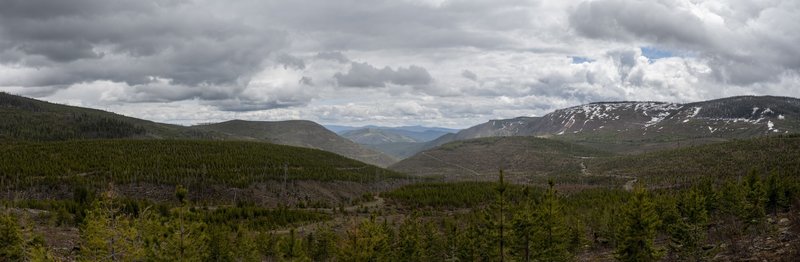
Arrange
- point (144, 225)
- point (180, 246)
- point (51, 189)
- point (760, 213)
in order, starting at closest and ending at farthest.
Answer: point (180, 246) < point (144, 225) < point (760, 213) < point (51, 189)

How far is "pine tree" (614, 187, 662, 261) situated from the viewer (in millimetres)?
38250

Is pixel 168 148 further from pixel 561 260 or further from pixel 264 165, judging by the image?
pixel 561 260

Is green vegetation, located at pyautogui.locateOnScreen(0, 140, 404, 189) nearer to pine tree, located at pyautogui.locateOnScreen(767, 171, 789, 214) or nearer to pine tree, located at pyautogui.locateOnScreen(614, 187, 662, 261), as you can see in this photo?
pine tree, located at pyautogui.locateOnScreen(767, 171, 789, 214)

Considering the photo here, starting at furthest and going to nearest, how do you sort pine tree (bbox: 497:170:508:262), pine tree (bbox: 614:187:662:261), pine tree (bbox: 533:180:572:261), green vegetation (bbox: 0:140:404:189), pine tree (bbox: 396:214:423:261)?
green vegetation (bbox: 0:140:404:189)
pine tree (bbox: 396:214:423:261)
pine tree (bbox: 533:180:572:261)
pine tree (bbox: 614:187:662:261)
pine tree (bbox: 497:170:508:262)

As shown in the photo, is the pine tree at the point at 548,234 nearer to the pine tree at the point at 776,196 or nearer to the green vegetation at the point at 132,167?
the pine tree at the point at 776,196

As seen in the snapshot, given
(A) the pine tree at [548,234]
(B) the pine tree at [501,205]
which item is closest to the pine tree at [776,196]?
(A) the pine tree at [548,234]

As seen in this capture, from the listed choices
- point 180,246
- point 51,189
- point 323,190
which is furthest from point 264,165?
point 180,246

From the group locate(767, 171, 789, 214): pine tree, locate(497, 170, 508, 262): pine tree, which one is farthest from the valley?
locate(767, 171, 789, 214): pine tree

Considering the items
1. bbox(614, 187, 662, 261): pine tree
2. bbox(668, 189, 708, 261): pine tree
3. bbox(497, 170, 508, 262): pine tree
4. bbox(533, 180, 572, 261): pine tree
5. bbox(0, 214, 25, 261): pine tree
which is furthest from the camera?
bbox(668, 189, 708, 261): pine tree

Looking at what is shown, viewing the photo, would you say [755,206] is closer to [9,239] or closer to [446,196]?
[9,239]

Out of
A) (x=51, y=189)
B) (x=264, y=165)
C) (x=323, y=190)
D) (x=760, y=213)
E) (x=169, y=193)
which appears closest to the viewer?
(x=760, y=213)

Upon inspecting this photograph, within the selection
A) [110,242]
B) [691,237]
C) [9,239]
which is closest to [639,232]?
[691,237]

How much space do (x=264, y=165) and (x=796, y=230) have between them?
172 metres

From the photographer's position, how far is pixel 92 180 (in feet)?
454
